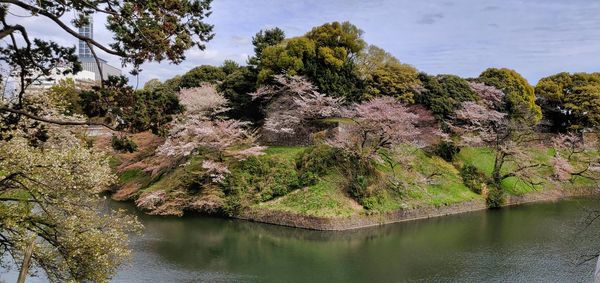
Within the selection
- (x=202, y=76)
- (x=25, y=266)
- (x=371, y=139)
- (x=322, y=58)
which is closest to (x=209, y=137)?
(x=322, y=58)

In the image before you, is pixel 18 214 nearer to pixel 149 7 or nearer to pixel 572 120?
pixel 149 7

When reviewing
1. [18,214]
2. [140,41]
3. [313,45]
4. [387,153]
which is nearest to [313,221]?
[387,153]

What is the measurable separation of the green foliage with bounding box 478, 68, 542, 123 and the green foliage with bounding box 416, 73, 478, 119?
3608 millimetres

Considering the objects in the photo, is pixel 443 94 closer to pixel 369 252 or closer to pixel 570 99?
pixel 570 99

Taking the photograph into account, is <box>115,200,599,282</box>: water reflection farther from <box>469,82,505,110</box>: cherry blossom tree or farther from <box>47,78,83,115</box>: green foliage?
<box>469,82,505,110</box>: cherry blossom tree

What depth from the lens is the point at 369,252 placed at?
18.3m

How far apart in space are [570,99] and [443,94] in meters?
15.8

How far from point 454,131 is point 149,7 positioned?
88.6 feet

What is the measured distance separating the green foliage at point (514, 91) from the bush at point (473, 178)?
27.6 ft

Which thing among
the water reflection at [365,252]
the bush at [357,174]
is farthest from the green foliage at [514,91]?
the bush at [357,174]

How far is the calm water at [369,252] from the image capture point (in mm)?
15531

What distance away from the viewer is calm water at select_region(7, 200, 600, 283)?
51.0 ft

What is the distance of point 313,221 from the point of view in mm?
21422

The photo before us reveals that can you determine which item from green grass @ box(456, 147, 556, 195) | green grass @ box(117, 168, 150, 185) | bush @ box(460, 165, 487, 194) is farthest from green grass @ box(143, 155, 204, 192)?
green grass @ box(456, 147, 556, 195)
